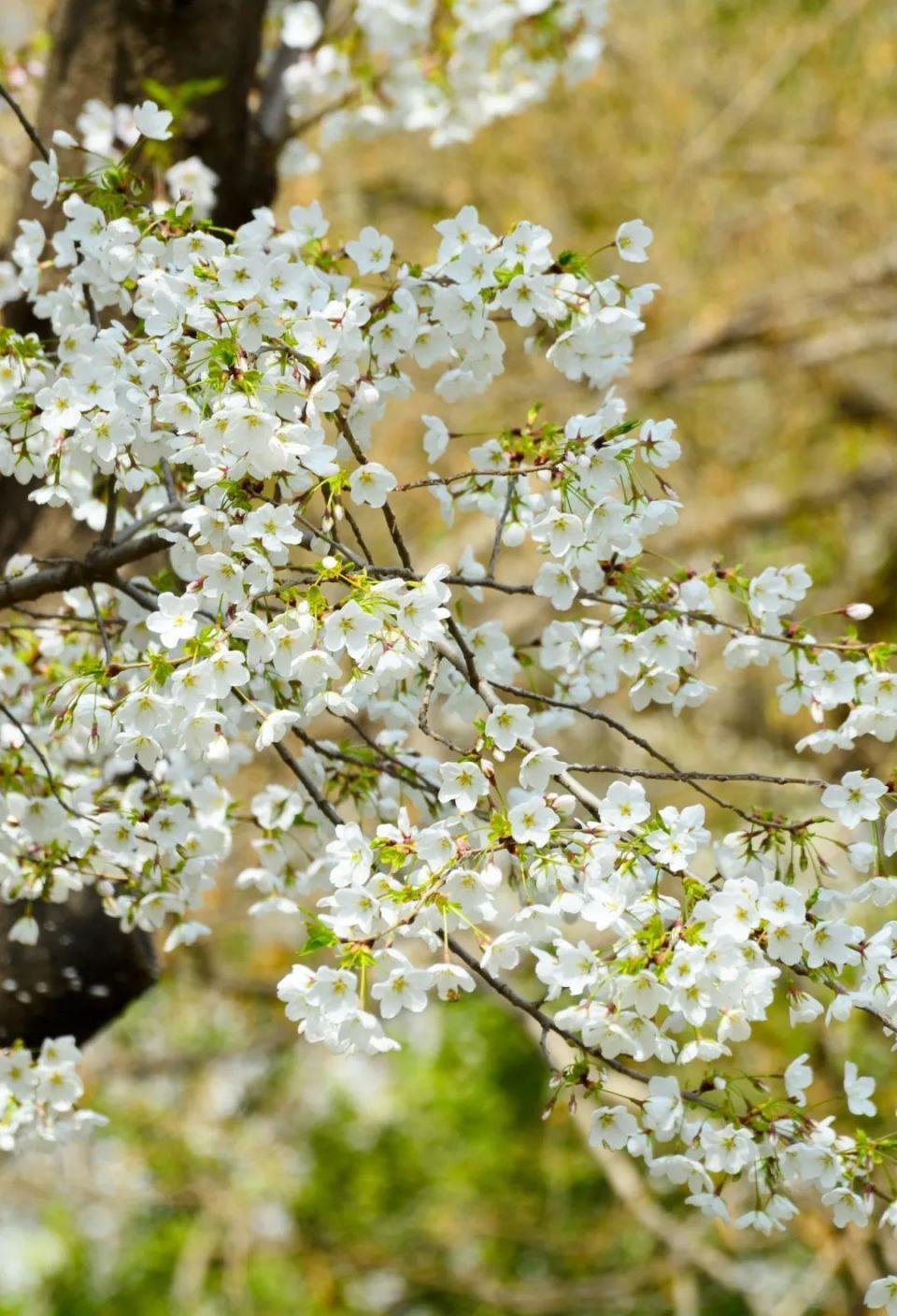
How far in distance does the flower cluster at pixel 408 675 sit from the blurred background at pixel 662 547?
4194 mm

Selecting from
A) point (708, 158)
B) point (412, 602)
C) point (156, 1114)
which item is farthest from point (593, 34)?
point (156, 1114)

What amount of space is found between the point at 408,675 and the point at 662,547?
4.87m

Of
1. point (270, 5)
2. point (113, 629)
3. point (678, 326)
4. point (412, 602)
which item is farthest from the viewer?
point (678, 326)

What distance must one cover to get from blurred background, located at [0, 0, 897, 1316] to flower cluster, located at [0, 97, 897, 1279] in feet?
13.8

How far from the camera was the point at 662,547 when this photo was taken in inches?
246

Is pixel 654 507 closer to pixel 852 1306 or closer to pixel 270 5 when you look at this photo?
pixel 270 5

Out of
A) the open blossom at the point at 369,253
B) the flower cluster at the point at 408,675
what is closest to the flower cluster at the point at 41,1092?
the flower cluster at the point at 408,675

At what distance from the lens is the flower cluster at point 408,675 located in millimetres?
1508

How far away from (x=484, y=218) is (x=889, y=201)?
1944 millimetres

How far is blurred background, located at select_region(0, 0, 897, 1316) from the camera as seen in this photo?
648 cm

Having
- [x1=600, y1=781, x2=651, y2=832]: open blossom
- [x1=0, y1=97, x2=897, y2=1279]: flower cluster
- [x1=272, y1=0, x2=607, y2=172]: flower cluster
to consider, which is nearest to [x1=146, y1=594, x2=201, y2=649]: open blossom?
[x1=0, y1=97, x2=897, y2=1279]: flower cluster

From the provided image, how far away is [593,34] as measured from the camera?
365 centimetres

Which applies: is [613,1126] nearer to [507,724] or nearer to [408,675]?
[507,724]

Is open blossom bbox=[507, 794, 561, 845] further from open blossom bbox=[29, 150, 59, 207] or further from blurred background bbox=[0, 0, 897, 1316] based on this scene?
blurred background bbox=[0, 0, 897, 1316]
